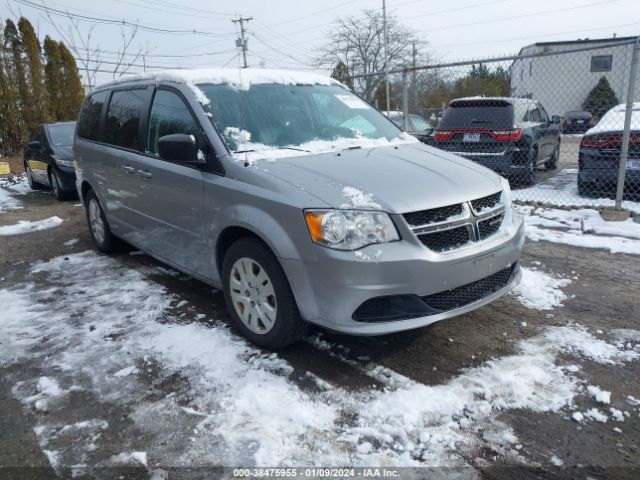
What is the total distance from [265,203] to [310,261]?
1.61ft

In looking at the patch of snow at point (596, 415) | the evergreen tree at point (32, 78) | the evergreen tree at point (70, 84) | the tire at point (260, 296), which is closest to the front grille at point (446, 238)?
the tire at point (260, 296)

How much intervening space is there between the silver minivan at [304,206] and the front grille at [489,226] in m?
0.01

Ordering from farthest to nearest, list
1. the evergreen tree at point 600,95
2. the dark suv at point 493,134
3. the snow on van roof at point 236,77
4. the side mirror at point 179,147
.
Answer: the evergreen tree at point 600,95 → the dark suv at point 493,134 → the snow on van roof at point 236,77 → the side mirror at point 179,147

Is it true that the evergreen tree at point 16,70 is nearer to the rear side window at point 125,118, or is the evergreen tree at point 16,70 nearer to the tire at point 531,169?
the rear side window at point 125,118

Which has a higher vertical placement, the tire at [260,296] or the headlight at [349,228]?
the headlight at [349,228]

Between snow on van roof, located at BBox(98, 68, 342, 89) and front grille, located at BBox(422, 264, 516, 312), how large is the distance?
2.21 m

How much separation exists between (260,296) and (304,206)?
75 centimetres

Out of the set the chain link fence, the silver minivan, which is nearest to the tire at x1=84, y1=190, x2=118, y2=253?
the silver minivan

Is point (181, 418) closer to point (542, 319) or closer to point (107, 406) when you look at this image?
point (107, 406)

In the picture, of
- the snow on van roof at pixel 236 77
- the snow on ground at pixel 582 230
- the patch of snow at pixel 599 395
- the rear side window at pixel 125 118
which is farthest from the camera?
the snow on ground at pixel 582 230

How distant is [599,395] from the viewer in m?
2.71

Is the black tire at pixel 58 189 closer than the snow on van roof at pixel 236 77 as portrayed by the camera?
No

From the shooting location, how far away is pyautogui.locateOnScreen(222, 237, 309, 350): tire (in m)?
3.02

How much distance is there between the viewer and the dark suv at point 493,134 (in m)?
8.44
